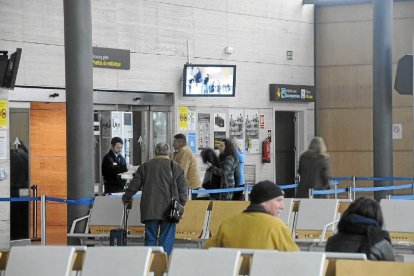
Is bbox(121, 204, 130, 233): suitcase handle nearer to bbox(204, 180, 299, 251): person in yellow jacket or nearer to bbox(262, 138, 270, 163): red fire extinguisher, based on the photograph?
bbox(204, 180, 299, 251): person in yellow jacket

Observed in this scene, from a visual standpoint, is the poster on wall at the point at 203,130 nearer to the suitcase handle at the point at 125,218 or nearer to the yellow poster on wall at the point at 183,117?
the yellow poster on wall at the point at 183,117

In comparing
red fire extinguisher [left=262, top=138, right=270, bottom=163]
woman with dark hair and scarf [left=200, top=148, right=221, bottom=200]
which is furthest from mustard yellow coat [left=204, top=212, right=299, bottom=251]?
red fire extinguisher [left=262, top=138, right=270, bottom=163]

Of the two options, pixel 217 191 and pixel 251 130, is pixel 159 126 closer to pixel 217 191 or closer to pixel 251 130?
pixel 251 130

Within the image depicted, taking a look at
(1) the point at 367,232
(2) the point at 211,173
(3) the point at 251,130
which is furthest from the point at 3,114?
(1) the point at 367,232

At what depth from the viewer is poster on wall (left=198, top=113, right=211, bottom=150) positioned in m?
19.8

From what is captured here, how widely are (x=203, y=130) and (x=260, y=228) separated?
493 inches

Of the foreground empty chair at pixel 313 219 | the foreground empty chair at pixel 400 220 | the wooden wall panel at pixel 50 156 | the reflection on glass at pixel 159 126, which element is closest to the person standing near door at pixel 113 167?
the reflection on glass at pixel 159 126

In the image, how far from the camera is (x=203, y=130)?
19922 millimetres

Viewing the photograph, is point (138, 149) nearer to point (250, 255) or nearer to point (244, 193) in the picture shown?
point (244, 193)

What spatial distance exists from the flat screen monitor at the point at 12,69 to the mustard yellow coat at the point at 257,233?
8668 mm

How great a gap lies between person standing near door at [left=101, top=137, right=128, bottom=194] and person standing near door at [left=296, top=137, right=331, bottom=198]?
3.45m

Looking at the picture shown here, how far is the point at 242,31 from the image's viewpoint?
21125mm

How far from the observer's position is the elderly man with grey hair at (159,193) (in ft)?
40.3

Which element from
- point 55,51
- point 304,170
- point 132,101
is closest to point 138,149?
point 132,101
